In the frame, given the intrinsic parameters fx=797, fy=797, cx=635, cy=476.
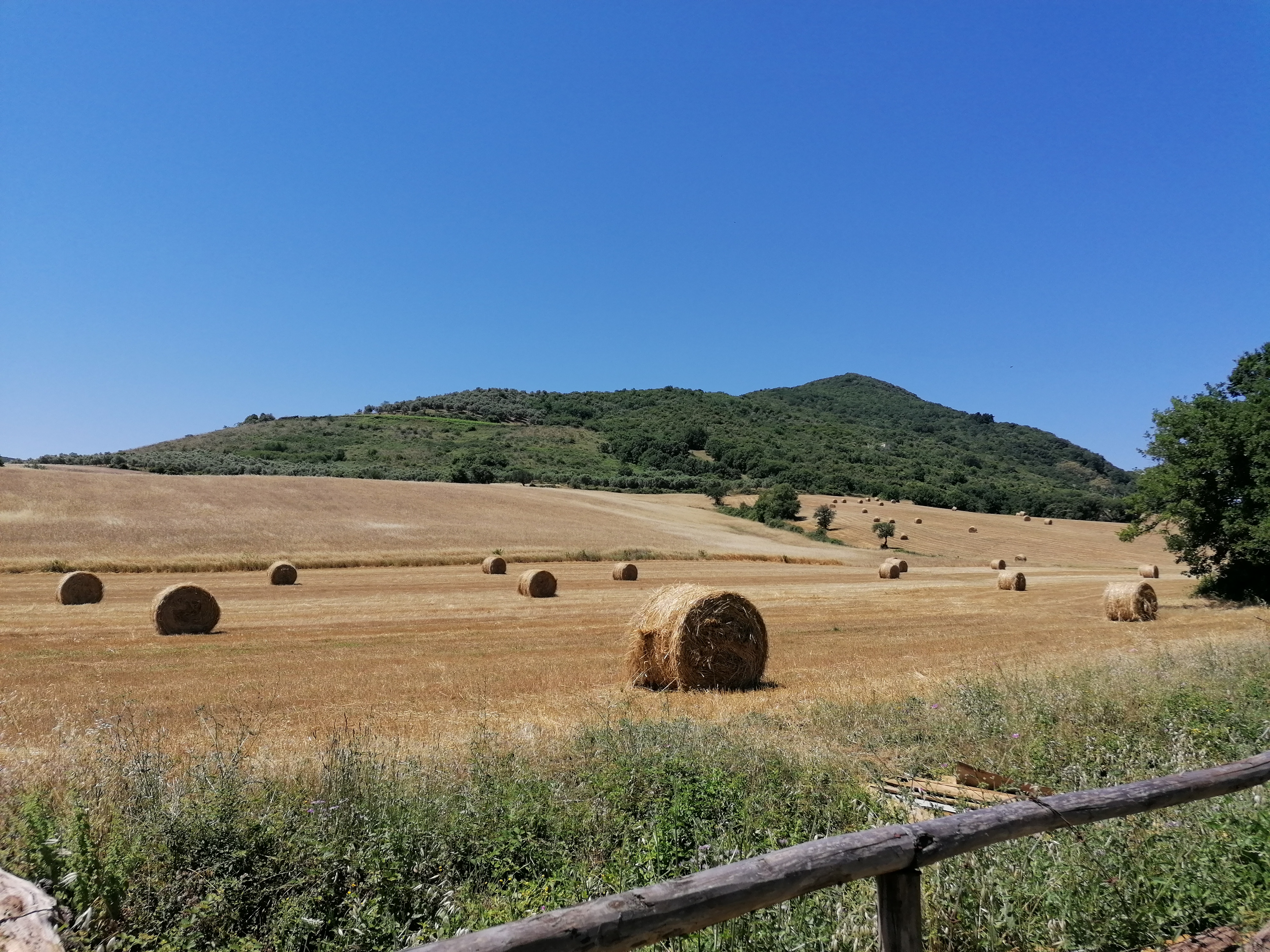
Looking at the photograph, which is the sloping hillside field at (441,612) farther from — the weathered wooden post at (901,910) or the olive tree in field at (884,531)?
the weathered wooden post at (901,910)

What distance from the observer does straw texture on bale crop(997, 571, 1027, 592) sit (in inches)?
1292

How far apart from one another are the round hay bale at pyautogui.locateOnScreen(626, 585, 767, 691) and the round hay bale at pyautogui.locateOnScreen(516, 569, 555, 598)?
1422 centimetres

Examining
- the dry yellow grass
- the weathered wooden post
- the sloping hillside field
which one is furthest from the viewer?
the dry yellow grass

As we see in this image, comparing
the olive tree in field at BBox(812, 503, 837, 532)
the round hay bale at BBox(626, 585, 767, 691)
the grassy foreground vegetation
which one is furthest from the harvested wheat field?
the olive tree in field at BBox(812, 503, 837, 532)

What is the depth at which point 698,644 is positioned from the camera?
13.2m

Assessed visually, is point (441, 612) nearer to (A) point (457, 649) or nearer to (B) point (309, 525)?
(A) point (457, 649)

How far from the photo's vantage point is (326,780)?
5.86 meters

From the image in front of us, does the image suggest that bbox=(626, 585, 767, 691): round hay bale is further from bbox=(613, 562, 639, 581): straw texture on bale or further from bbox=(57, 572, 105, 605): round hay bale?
bbox=(613, 562, 639, 581): straw texture on bale

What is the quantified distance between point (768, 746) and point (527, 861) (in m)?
2.96

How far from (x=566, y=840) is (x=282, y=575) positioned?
1110 inches

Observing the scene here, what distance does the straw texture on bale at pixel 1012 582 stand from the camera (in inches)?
1292

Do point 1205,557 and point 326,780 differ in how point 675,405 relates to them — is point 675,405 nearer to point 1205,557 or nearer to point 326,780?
point 1205,557

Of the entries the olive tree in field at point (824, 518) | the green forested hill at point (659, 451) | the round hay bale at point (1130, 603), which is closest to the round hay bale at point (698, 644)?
the round hay bale at point (1130, 603)

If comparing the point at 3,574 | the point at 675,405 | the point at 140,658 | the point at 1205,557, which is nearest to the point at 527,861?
the point at 140,658
